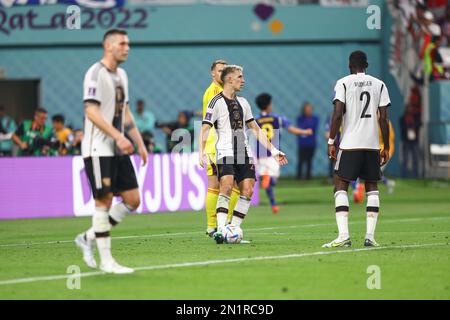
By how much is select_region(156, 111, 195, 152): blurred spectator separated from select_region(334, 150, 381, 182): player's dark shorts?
40.4 feet

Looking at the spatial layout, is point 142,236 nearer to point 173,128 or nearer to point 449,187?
point 173,128

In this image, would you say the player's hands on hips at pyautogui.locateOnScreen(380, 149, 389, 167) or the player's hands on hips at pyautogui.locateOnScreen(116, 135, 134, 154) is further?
the player's hands on hips at pyautogui.locateOnScreen(380, 149, 389, 167)

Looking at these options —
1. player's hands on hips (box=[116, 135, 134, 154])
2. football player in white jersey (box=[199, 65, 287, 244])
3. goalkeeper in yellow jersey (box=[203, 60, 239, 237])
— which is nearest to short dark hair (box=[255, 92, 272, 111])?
goalkeeper in yellow jersey (box=[203, 60, 239, 237])

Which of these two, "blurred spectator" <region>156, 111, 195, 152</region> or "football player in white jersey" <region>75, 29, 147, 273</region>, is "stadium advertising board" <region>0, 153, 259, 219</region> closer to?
"blurred spectator" <region>156, 111, 195, 152</region>

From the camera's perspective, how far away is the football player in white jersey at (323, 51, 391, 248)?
13164 mm

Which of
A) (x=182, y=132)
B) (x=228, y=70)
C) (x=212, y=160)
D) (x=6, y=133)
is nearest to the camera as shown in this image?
(x=228, y=70)

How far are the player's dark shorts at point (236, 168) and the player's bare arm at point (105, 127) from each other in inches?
150

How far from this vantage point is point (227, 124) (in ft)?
46.9

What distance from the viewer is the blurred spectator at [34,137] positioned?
77.1ft

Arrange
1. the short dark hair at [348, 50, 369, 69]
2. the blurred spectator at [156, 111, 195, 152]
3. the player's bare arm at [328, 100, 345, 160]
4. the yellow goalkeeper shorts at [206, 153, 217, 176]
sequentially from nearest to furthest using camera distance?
1. the player's bare arm at [328, 100, 345, 160]
2. the short dark hair at [348, 50, 369, 69]
3. the yellow goalkeeper shorts at [206, 153, 217, 176]
4. the blurred spectator at [156, 111, 195, 152]

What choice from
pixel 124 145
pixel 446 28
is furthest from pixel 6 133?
pixel 124 145

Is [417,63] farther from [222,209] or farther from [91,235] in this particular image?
→ [91,235]

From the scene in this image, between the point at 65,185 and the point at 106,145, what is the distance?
11.0 meters
